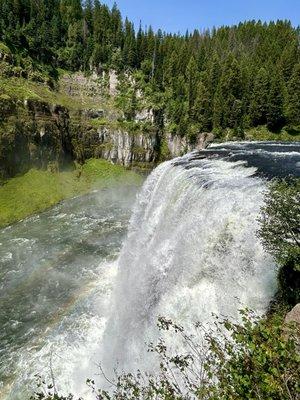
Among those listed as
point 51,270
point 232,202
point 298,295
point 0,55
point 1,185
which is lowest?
point 51,270

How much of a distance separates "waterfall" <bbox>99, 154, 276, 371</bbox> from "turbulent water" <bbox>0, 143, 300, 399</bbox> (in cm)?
9

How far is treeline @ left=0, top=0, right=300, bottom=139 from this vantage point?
8925 centimetres

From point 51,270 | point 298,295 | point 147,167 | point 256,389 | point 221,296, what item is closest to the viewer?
point 256,389

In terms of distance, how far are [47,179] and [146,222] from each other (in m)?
33.0

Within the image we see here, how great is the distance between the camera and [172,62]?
121 meters

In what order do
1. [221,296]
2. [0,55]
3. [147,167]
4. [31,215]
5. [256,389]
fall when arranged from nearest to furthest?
[256,389]
[221,296]
[31,215]
[0,55]
[147,167]

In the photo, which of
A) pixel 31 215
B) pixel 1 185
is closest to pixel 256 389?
pixel 31 215

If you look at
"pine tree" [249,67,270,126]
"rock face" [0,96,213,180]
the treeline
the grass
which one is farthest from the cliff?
"pine tree" [249,67,270,126]

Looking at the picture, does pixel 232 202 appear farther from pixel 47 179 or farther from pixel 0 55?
pixel 0 55

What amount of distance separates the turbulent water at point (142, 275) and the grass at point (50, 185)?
9037mm

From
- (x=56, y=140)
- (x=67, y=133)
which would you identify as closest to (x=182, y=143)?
(x=67, y=133)

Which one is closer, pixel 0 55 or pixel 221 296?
pixel 221 296

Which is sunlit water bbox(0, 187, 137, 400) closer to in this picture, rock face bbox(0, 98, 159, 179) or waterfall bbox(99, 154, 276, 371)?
waterfall bbox(99, 154, 276, 371)

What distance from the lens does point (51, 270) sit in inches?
1652
